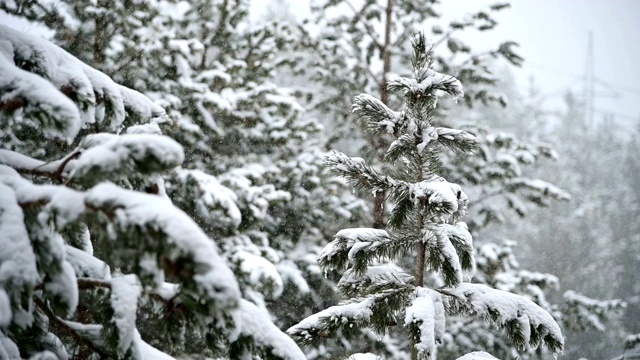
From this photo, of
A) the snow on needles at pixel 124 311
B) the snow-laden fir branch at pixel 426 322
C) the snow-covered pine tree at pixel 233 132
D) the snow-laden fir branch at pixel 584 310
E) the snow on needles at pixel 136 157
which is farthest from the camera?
the snow-laden fir branch at pixel 584 310

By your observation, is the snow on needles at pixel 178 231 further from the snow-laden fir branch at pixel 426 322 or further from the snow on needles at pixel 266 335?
the snow-laden fir branch at pixel 426 322

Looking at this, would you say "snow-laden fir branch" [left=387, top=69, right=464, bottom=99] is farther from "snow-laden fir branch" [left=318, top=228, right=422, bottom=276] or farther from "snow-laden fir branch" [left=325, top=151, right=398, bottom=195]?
Answer: "snow-laden fir branch" [left=318, top=228, right=422, bottom=276]

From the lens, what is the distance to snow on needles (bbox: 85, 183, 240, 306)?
117cm

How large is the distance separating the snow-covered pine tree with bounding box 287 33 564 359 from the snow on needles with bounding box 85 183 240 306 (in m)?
1.26

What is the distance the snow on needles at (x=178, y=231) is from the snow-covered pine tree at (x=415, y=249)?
1258 mm

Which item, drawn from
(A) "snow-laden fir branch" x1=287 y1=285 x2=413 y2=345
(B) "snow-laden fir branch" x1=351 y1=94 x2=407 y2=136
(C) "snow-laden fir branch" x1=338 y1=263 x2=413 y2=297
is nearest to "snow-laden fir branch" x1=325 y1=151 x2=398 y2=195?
(B) "snow-laden fir branch" x1=351 y1=94 x2=407 y2=136

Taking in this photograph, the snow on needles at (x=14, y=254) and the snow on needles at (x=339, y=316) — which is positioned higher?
the snow on needles at (x=14, y=254)

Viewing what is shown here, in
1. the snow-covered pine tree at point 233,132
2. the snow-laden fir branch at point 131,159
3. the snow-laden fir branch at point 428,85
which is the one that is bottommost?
the snow-covered pine tree at point 233,132

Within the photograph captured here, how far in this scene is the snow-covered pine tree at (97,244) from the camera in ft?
4.00

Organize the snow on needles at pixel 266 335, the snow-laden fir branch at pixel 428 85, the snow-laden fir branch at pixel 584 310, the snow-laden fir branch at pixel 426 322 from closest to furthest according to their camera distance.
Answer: the snow on needles at pixel 266 335 → the snow-laden fir branch at pixel 426 322 → the snow-laden fir branch at pixel 428 85 → the snow-laden fir branch at pixel 584 310

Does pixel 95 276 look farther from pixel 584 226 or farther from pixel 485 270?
pixel 584 226

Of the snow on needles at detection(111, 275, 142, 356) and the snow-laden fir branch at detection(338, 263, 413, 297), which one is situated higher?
the snow on needles at detection(111, 275, 142, 356)

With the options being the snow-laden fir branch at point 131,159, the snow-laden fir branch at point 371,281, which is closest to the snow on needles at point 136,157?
the snow-laden fir branch at point 131,159

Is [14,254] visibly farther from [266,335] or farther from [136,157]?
[266,335]
